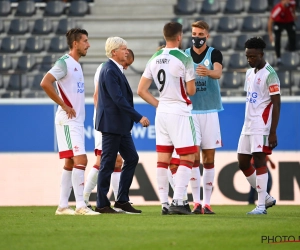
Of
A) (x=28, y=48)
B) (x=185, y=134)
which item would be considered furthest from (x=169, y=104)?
(x=28, y=48)

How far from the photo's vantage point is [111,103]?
10.1 meters

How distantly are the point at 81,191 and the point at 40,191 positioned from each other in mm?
5476

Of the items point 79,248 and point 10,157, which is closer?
point 79,248

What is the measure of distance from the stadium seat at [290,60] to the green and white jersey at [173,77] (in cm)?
856

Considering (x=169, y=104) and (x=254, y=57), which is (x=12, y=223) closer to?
(x=169, y=104)

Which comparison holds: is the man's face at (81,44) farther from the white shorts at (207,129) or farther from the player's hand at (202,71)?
the white shorts at (207,129)

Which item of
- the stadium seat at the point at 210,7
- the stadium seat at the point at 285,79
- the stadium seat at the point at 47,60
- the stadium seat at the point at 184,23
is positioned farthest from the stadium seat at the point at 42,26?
the stadium seat at the point at 285,79

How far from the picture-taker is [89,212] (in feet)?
33.0

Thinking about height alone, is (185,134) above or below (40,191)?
above

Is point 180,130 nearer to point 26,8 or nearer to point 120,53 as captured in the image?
point 120,53

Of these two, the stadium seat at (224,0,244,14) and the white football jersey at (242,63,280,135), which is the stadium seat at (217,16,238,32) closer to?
the stadium seat at (224,0,244,14)

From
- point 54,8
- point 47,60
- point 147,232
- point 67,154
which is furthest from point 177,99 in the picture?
point 54,8

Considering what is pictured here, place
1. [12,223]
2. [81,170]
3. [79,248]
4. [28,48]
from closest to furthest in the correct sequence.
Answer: [79,248] < [12,223] < [81,170] < [28,48]

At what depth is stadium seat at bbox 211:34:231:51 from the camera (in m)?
18.9
